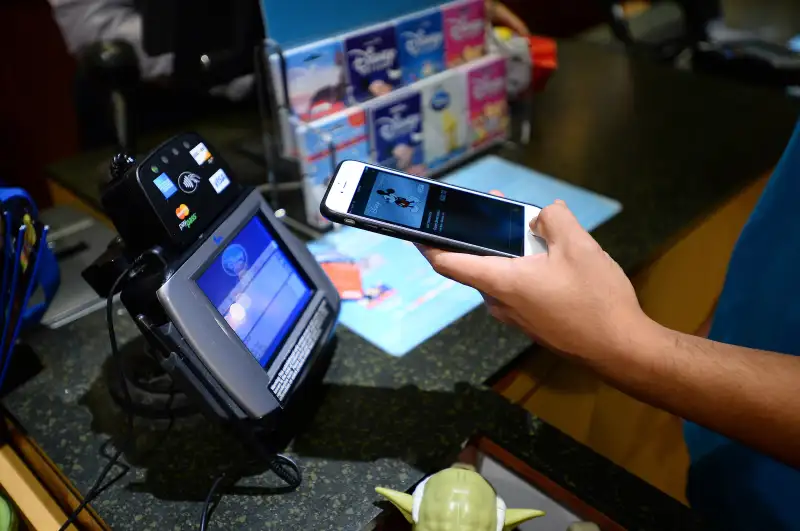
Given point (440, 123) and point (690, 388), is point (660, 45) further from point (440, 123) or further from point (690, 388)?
point (690, 388)

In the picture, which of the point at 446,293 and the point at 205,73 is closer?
the point at 446,293

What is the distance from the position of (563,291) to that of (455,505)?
0.67 feet

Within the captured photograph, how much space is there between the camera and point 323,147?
3.24ft

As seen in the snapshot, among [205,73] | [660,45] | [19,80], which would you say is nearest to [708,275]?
[205,73]

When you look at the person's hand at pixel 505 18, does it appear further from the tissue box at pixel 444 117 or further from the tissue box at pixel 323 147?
the tissue box at pixel 323 147

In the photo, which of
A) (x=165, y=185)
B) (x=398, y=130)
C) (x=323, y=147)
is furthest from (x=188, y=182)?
(x=398, y=130)

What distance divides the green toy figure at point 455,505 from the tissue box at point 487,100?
2.47 feet

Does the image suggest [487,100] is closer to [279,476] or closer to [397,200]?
[397,200]

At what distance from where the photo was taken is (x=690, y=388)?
55 centimetres

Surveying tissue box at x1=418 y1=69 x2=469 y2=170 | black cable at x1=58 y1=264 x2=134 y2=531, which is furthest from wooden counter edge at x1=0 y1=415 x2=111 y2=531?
tissue box at x1=418 y1=69 x2=469 y2=170

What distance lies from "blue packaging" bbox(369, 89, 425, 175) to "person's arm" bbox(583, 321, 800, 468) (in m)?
0.58

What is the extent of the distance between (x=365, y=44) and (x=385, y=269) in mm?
358

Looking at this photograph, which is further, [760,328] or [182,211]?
[760,328]

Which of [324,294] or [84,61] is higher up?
[84,61]
